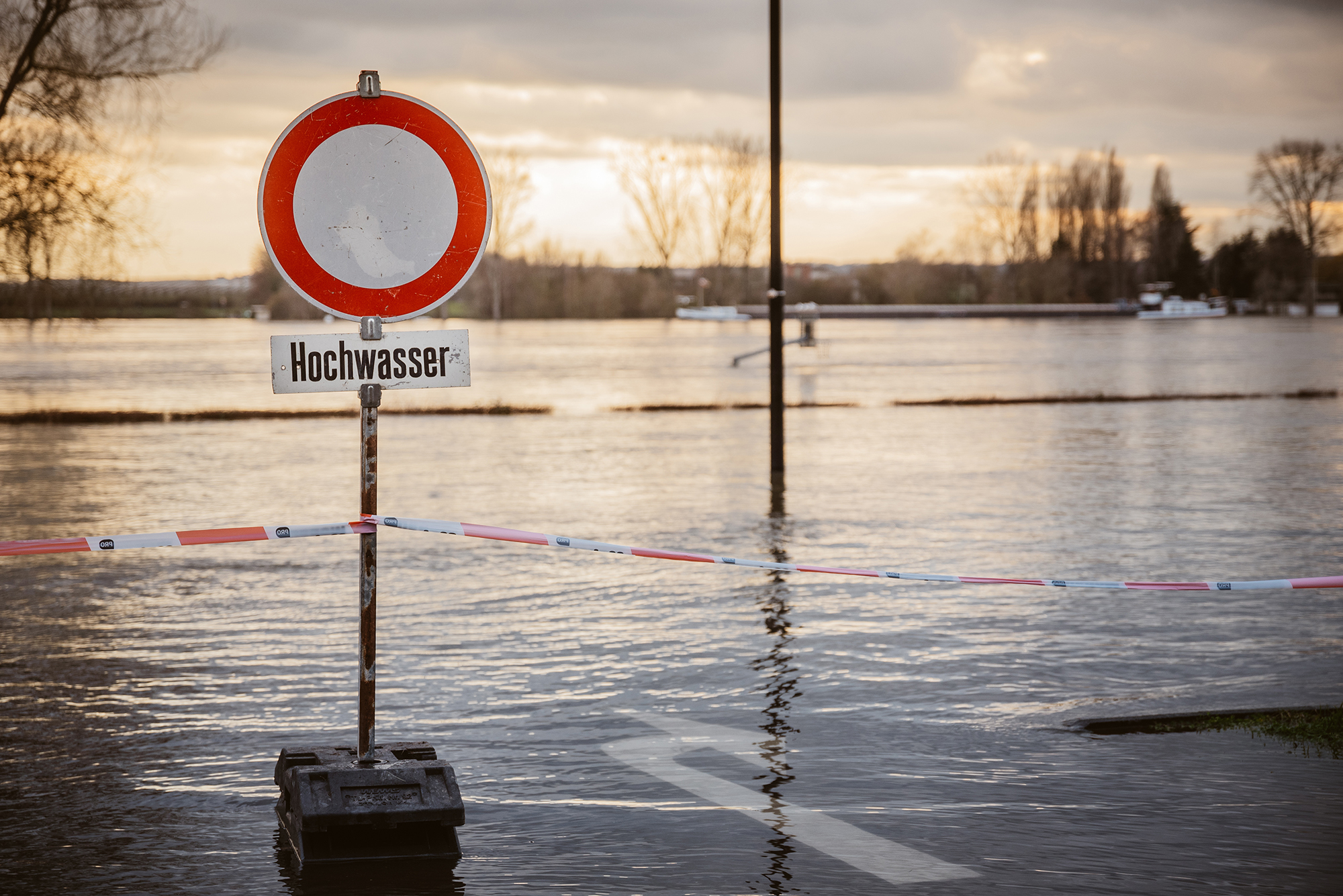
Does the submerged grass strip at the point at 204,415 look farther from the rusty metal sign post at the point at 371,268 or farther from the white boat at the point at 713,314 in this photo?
the white boat at the point at 713,314

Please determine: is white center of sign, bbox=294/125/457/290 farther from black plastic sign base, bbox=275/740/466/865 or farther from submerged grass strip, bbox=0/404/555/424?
submerged grass strip, bbox=0/404/555/424

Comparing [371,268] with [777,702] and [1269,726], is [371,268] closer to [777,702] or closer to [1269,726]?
[777,702]

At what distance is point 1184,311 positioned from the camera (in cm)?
14112

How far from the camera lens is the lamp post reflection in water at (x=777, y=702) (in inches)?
181

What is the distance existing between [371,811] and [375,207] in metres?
1.90

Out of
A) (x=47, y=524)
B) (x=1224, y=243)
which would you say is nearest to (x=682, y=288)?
(x=1224, y=243)

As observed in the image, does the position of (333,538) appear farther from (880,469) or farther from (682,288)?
(682,288)

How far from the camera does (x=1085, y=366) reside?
4447cm

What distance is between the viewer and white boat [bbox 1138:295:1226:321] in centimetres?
13850

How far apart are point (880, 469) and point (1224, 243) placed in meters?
158

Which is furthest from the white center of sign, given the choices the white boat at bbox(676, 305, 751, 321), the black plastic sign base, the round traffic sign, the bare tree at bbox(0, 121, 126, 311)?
the white boat at bbox(676, 305, 751, 321)

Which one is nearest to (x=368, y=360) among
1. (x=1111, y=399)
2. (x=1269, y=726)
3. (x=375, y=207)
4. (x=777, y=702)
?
(x=375, y=207)

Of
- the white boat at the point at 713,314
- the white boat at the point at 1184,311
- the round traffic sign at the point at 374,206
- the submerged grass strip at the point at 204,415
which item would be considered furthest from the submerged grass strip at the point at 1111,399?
the white boat at the point at 713,314

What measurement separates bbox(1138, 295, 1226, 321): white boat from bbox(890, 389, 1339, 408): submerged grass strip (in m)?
109
